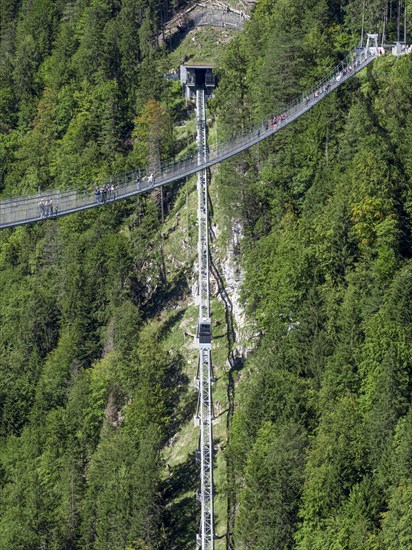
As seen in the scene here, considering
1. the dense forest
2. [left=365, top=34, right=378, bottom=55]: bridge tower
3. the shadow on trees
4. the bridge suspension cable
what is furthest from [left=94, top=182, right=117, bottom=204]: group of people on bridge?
[left=365, top=34, right=378, bottom=55]: bridge tower

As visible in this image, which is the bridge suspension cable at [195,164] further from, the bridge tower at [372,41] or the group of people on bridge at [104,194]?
the bridge tower at [372,41]

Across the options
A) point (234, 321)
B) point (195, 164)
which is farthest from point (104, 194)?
point (234, 321)

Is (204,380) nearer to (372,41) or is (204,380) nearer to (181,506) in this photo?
(181,506)

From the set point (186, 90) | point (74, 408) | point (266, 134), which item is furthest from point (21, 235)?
point (266, 134)

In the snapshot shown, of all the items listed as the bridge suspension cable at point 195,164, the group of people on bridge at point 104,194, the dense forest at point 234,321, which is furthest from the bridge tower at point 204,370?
the group of people on bridge at point 104,194

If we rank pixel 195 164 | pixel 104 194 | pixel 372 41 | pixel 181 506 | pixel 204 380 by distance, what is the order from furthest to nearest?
1. pixel 372 41
2. pixel 195 164
3. pixel 204 380
4. pixel 181 506
5. pixel 104 194

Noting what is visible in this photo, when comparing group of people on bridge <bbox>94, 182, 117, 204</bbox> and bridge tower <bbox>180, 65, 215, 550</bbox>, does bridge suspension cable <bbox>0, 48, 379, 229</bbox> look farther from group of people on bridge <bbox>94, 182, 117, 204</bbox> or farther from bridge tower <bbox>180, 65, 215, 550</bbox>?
bridge tower <bbox>180, 65, 215, 550</bbox>

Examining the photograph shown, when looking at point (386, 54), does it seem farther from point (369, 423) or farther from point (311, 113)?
point (369, 423)
